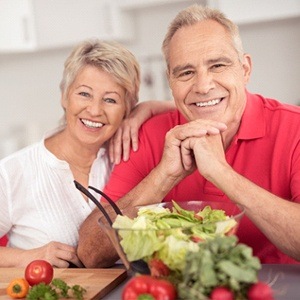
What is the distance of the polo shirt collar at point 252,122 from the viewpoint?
195 centimetres

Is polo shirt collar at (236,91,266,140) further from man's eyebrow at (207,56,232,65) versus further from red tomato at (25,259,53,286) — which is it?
red tomato at (25,259,53,286)

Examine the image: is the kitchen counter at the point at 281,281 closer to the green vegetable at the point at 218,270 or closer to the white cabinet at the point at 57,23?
the green vegetable at the point at 218,270

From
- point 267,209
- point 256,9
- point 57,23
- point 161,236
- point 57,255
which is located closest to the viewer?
point 161,236

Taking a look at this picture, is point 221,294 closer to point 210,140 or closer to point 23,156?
point 210,140

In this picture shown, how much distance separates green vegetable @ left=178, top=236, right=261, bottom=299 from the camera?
1.08m

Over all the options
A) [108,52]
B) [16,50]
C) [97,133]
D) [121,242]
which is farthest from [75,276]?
[16,50]

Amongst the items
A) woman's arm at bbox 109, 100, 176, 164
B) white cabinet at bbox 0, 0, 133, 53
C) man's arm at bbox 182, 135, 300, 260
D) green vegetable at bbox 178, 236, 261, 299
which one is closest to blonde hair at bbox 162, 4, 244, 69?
woman's arm at bbox 109, 100, 176, 164

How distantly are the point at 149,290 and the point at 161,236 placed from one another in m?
0.18

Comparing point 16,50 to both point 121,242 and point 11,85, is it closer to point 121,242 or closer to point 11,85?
point 11,85

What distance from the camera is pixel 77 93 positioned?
217 centimetres

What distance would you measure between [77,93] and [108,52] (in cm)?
17

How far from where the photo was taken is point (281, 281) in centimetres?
151

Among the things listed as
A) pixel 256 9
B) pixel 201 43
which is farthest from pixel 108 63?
pixel 256 9

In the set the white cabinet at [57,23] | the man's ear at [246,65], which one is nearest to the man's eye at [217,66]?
the man's ear at [246,65]
